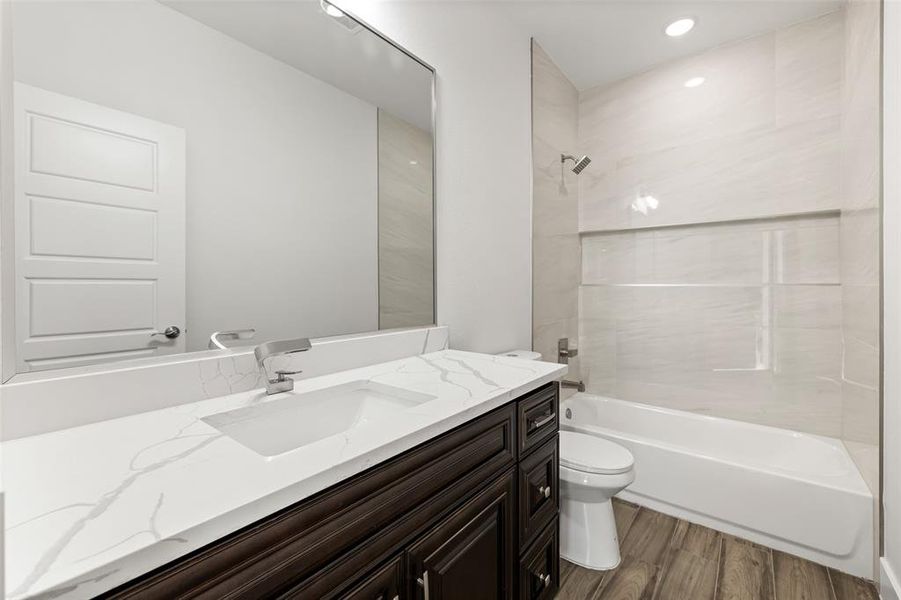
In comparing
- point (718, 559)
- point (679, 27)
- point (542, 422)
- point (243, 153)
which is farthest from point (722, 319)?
point (243, 153)

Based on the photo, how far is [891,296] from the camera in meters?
1.40

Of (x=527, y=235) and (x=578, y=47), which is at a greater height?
(x=578, y=47)

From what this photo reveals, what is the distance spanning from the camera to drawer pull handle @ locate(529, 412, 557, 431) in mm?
1249

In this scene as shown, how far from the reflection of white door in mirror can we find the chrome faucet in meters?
0.19

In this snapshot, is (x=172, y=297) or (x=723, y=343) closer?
(x=172, y=297)

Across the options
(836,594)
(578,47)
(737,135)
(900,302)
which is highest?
(578,47)

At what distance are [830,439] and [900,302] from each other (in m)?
1.20

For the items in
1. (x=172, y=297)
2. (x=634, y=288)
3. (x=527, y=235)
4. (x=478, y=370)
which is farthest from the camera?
(x=634, y=288)

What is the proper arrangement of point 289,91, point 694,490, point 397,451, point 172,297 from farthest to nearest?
point 694,490
point 289,91
point 172,297
point 397,451

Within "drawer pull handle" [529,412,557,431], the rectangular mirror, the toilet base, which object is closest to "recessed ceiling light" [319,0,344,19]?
the rectangular mirror

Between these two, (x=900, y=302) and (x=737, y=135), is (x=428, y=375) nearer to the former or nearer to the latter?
(x=900, y=302)

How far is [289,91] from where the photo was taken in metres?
1.22

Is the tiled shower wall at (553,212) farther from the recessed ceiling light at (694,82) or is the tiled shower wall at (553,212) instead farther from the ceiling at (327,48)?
the ceiling at (327,48)

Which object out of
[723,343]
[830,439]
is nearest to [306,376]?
[723,343]
